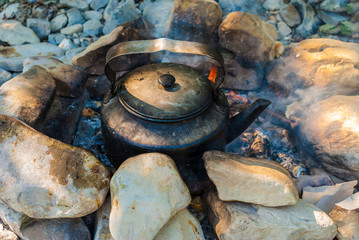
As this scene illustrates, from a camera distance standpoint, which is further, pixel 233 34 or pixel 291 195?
pixel 233 34

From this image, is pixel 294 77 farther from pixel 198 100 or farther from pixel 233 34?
pixel 198 100

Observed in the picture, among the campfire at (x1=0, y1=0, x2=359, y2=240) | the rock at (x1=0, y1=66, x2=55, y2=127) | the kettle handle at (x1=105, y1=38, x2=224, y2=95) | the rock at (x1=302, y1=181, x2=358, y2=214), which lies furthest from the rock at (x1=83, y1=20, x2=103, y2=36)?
the rock at (x1=302, y1=181, x2=358, y2=214)

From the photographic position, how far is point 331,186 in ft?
6.99

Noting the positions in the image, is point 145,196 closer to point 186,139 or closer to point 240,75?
point 186,139

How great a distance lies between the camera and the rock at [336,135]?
7.23 feet

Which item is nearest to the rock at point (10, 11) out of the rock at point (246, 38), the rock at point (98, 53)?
the rock at point (98, 53)

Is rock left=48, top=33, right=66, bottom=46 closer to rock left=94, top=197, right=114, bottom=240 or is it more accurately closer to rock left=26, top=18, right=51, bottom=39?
rock left=26, top=18, right=51, bottom=39

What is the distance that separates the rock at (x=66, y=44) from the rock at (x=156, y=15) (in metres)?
1.08

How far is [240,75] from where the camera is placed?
3.26m

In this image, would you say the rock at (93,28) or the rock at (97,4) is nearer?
the rock at (93,28)

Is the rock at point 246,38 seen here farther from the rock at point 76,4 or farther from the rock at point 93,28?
the rock at point 76,4

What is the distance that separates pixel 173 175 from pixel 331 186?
1307 millimetres

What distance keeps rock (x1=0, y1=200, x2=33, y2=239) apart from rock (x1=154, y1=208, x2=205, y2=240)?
0.96 metres

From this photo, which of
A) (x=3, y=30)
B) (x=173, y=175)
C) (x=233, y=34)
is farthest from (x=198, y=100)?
(x=3, y=30)
